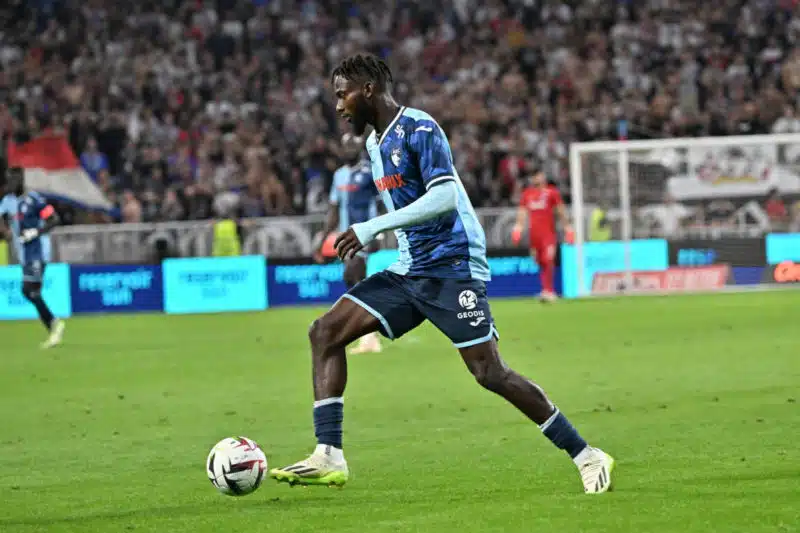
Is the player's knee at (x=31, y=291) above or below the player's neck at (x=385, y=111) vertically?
below

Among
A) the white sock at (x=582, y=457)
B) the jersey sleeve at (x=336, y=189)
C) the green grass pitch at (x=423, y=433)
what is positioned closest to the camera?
the green grass pitch at (x=423, y=433)

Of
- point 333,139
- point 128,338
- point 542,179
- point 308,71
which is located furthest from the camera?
point 308,71

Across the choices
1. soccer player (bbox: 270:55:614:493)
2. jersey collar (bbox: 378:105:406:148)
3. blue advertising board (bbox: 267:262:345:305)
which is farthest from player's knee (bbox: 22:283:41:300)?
jersey collar (bbox: 378:105:406:148)

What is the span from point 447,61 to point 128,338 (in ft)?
48.6

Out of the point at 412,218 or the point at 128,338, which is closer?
the point at 412,218

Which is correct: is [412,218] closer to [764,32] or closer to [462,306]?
[462,306]

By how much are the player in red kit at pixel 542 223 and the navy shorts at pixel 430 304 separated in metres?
17.1

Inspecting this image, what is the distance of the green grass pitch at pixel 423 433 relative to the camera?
6605 mm

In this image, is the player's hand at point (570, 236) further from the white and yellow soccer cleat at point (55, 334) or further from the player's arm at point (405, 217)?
the player's arm at point (405, 217)

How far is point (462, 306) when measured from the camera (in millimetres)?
7188

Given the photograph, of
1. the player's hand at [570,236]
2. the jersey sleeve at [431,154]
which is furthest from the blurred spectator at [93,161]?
the jersey sleeve at [431,154]

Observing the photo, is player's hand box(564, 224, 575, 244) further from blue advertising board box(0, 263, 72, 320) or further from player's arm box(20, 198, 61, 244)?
player's arm box(20, 198, 61, 244)

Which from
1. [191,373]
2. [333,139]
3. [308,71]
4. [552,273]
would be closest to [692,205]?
[552,273]

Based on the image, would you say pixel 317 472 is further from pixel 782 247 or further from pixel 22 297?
pixel 22 297
